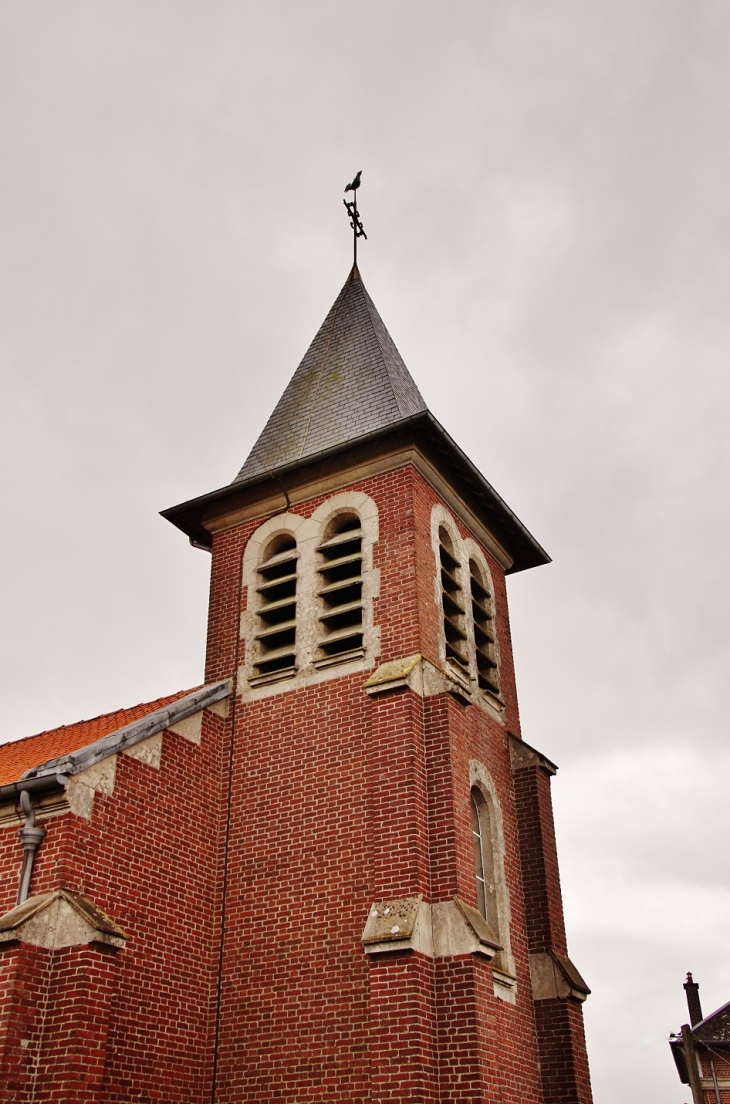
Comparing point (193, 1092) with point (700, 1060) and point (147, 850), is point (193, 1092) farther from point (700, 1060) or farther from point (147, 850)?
point (700, 1060)

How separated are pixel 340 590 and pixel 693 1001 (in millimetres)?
29401

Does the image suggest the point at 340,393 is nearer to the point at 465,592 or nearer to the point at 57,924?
the point at 465,592

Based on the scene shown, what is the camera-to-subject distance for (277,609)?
46.1 feet

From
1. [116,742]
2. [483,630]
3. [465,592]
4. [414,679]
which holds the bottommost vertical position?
[116,742]

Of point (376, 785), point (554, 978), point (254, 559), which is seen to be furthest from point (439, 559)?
point (554, 978)

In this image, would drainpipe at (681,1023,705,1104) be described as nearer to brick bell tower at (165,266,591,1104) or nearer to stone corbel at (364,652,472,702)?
brick bell tower at (165,266,591,1104)

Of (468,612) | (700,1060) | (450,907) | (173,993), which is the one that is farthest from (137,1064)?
(700,1060)

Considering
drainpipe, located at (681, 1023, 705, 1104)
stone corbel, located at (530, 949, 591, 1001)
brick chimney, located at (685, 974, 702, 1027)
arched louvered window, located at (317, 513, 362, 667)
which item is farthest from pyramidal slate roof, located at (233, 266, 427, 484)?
brick chimney, located at (685, 974, 702, 1027)

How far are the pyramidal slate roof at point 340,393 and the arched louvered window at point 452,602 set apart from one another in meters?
2.04

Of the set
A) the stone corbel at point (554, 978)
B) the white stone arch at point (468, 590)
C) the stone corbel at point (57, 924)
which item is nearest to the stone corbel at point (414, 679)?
the white stone arch at point (468, 590)

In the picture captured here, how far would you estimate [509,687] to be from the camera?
1521 centimetres

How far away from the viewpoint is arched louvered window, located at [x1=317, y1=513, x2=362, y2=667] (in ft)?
42.9

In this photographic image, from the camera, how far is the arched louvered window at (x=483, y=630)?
14633mm

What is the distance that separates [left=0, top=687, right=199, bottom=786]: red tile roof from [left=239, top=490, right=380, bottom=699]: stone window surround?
1326mm
